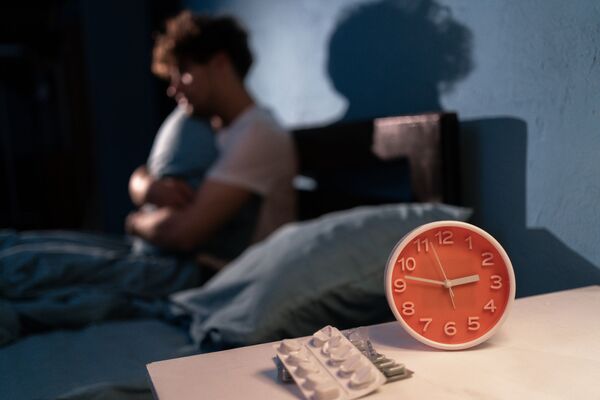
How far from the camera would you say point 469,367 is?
1.92 ft

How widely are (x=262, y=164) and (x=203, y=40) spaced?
468 mm

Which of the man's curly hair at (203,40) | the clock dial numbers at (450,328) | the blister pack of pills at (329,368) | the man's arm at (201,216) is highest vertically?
the man's curly hair at (203,40)

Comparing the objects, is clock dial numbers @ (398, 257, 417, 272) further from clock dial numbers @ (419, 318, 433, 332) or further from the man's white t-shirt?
the man's white t-shirt

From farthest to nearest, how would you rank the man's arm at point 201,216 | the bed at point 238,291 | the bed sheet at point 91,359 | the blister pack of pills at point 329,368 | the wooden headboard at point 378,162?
1. the man's arm at point 201,216
2. the wooden headboard at point 378,162
3. the bed at point 238,291
4. the bed sheet at point 91,359
5. the blister pack of pills at point 329,368

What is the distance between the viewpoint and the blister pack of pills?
0.52 metres

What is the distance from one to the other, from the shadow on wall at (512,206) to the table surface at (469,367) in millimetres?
206

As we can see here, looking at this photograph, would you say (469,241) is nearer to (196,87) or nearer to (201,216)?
(201,216)

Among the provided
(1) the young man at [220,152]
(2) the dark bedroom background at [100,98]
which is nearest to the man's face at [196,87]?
(1) the young man at [220,152]

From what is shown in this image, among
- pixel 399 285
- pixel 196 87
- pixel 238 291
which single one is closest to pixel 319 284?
pixel 238 291

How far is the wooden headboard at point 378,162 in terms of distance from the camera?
1.12 meters

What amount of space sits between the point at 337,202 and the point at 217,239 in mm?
354

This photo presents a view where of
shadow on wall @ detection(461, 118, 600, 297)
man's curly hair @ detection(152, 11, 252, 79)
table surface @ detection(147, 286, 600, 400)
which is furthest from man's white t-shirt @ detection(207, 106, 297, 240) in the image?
table surface @ detection(147, 286, 600, 400)

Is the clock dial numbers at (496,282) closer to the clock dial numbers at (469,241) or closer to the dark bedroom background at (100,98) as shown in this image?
the clock dial numbers at (469,241)

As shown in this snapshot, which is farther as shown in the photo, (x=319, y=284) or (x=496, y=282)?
(x=319, y=284)
